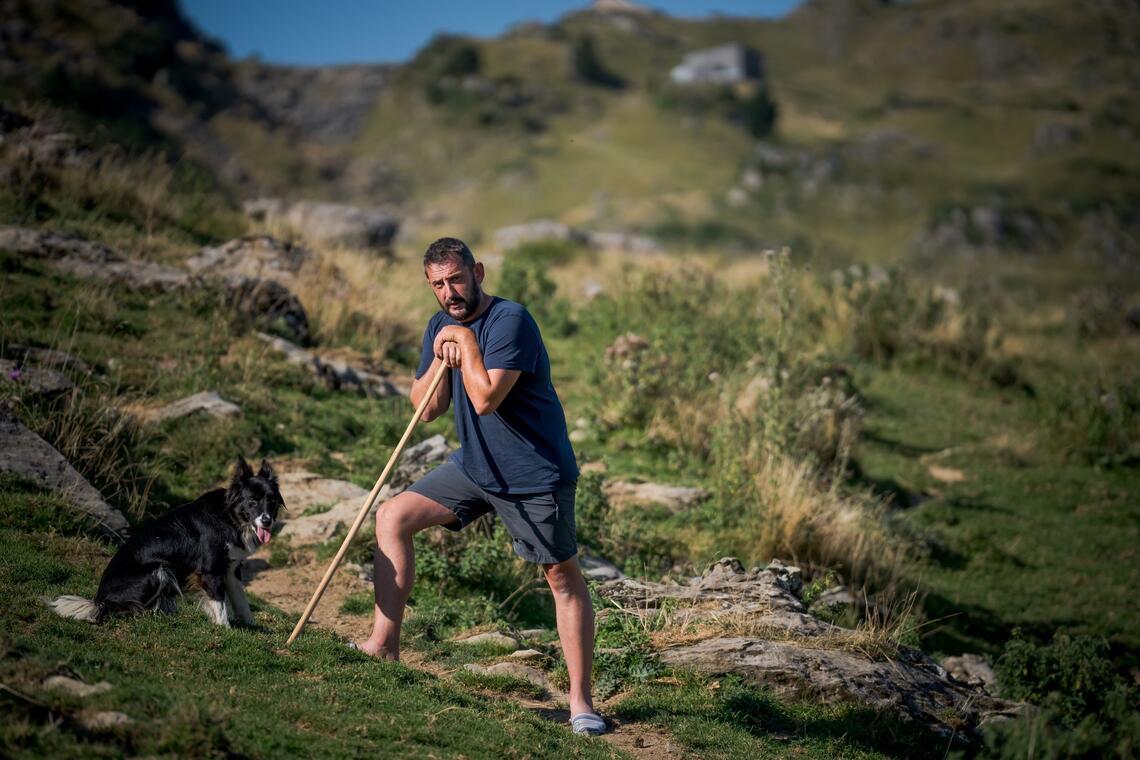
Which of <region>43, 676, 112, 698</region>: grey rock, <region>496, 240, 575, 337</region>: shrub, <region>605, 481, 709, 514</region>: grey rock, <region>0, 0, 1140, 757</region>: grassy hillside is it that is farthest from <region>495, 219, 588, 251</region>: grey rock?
<region>43, 676, 112, 698</region>: grey rock

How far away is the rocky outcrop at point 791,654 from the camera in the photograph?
6609 mm

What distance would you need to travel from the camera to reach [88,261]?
12.1 metres

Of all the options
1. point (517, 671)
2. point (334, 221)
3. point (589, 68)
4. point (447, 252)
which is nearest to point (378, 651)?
point (517, 671)

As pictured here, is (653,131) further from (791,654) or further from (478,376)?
(478,376)

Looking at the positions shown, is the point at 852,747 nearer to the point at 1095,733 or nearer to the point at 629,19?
the point at 1095,733

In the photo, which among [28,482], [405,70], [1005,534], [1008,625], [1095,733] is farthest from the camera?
[405,70]

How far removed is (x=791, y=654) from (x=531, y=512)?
2.54 m

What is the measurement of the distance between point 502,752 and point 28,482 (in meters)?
4.56

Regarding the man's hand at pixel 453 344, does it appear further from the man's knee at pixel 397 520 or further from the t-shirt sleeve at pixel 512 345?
the man's knee at pixel 397 520

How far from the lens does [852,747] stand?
19.8 ft

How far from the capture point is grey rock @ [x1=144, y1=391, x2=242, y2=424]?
9.54 meters

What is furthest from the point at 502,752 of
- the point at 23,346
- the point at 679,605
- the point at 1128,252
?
the point at 1128,252

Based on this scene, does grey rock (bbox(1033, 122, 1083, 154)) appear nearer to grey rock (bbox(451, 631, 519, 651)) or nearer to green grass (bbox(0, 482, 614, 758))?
grey rock (bbox(451, 631, 519, 651))

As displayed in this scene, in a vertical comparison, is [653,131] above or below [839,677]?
above
